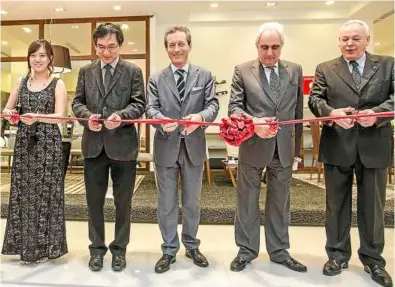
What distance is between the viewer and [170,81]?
2352mm

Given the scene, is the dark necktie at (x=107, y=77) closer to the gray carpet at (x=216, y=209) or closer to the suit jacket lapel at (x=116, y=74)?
the suit jacket lapel at (x=116, y=74)

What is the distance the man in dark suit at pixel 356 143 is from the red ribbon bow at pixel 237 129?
0.49 meters

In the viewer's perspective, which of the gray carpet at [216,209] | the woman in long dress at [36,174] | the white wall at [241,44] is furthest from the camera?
the white wall at [241,44]

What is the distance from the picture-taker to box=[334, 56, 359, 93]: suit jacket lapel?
2.17 meters

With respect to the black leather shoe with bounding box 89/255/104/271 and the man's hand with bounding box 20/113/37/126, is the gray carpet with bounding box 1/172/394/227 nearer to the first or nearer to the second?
the black leather shoe with bounding box 89/255/104/271

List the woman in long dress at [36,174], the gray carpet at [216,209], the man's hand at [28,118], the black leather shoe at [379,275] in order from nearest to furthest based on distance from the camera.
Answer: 1. the black leather shoe at [379,275]
2. the man's hand at [28,118]
3. the woman in long dress at [36,174]
4. the gray carpet at [216,209]

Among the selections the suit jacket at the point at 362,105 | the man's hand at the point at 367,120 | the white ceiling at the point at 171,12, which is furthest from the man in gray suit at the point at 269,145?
the white ceiling at the point at 171,12

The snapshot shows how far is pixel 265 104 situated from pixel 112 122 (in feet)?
3.08

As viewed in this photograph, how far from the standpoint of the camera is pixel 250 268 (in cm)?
238

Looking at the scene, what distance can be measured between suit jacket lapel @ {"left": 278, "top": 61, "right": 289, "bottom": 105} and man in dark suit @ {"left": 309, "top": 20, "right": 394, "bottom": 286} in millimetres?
184

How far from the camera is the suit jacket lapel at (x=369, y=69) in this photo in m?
2.15

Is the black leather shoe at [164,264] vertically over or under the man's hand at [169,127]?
under

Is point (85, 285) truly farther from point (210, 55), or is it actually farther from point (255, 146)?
point (210, 55)

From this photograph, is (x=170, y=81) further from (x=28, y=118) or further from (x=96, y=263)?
(x=96, y=263)
